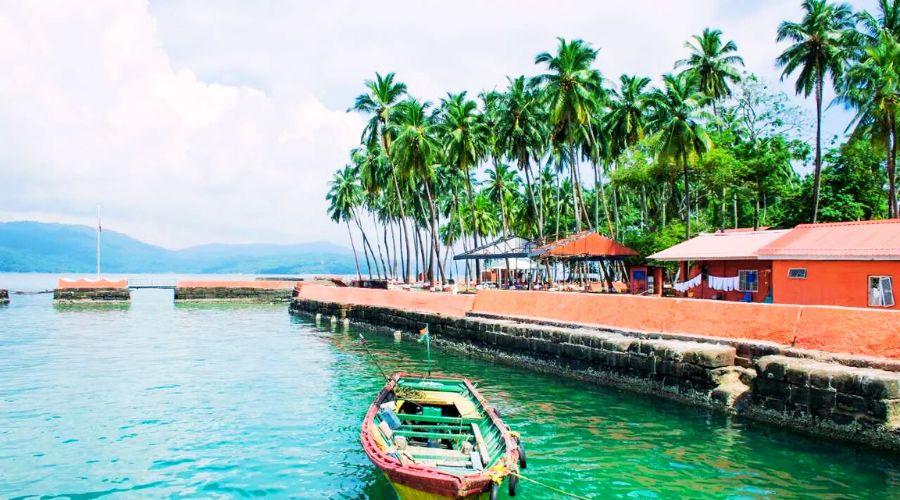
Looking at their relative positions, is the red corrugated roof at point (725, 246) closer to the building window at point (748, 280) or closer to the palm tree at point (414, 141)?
the building window at point (748, 280)

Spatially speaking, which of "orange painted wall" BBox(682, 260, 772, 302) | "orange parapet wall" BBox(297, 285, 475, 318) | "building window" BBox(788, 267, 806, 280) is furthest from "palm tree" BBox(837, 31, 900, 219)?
"orange parapet wall" BBox(297, 285, 475, 318)

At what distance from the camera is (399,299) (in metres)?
37.2

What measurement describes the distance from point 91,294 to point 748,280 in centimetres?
5754

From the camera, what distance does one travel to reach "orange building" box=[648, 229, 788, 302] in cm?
2514

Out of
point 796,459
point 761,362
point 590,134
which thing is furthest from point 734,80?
point 796,459

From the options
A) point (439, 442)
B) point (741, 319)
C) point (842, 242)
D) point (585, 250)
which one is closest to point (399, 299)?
point (585, 250)

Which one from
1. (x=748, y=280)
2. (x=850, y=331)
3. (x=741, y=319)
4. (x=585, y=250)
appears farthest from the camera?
(x=585, y=250)

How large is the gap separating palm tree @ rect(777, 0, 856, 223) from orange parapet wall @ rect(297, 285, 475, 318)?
19946mm

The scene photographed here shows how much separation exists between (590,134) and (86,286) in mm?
48008

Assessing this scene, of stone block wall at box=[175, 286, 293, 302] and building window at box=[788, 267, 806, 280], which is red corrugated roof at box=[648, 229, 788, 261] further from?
stone block wall at box=[175, 286, 293, 302]

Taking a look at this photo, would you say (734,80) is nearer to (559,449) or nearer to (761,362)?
(761,362)

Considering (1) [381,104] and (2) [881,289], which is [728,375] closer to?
(2) [881,289]

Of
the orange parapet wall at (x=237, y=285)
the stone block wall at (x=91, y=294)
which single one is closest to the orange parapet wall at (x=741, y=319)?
the orange parapet wall at (x=237, y=285)

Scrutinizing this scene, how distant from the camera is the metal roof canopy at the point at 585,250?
111 ft
